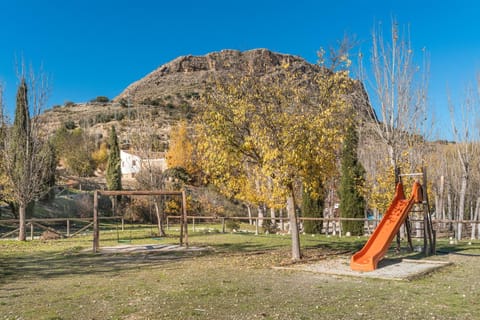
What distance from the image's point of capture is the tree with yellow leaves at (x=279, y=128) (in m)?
11.1

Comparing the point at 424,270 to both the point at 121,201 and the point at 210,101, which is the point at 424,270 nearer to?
the point at 210,101

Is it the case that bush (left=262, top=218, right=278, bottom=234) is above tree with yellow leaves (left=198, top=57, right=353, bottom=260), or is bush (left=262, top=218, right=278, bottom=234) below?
below

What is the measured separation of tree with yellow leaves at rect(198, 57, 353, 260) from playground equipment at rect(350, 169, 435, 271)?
2.05m

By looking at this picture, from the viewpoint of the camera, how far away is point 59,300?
7.38 m

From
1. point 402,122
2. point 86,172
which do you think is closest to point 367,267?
point 402,122

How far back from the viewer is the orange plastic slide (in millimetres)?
10031

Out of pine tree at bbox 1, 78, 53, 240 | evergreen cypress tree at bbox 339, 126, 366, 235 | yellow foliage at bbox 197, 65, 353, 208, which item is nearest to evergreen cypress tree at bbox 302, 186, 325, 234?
evergreen cypress tree at bbox 339, 126, 366, 235

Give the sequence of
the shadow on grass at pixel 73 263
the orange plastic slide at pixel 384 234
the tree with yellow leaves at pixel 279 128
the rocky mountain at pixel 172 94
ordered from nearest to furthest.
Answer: the orange plastic slide at pixel 384 234
the shadow on grass at pixel 73 263
the tree with yellow leaves at pixel 279 128
the rocky mountain at pixel 172 94

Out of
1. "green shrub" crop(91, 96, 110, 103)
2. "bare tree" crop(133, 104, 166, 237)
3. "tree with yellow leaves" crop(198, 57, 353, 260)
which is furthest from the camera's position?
"green shrub" crop(91, 96, 110, 103)

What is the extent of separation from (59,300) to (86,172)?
148 feet

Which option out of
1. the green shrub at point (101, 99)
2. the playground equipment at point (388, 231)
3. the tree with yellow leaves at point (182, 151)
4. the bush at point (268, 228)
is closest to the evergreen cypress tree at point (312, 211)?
the bush at point (268, 228)

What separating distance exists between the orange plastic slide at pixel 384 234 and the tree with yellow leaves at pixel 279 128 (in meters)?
2.04

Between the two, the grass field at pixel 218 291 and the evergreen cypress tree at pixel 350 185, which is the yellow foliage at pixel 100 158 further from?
the grass field at pixel 218 291

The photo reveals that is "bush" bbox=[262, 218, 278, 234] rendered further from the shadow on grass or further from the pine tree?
the pine tree
